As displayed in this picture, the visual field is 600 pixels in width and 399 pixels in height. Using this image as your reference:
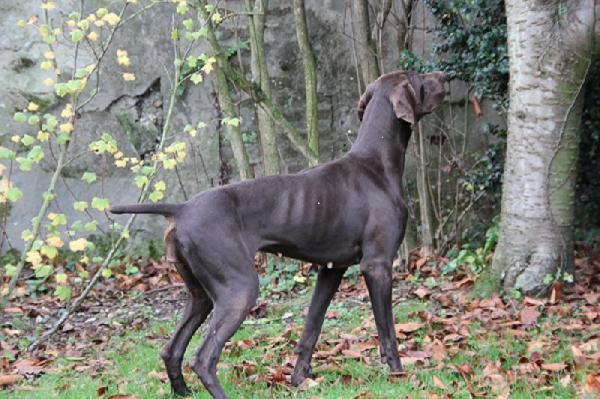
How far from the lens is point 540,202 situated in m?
6.30

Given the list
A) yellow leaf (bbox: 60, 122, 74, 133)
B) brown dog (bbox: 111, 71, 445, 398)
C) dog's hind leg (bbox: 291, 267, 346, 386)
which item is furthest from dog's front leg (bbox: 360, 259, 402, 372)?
yellow leaf (bbox: 60, 122, 74, 133)

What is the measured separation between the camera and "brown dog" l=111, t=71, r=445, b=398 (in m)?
4.21

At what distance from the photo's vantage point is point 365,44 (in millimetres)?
8164

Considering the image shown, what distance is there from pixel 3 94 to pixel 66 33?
36.7 inches

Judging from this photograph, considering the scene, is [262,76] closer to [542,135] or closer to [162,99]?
[162,99]

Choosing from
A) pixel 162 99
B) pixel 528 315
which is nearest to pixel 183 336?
pixel 528 315

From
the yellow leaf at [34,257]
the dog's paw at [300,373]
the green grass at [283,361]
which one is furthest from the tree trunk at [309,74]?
the dog's paw at [300,373]

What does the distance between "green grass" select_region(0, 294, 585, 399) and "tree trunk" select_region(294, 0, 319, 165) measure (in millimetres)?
2401

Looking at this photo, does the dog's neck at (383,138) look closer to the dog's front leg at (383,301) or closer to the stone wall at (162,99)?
the dog's front leg at (383,301)

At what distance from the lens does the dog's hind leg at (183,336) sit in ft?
15.0

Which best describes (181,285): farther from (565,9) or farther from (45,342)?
(565,9)

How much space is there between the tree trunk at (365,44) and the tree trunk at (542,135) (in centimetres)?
205

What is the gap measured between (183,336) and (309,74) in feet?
13.3

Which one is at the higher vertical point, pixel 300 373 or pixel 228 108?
pixel 228 108
